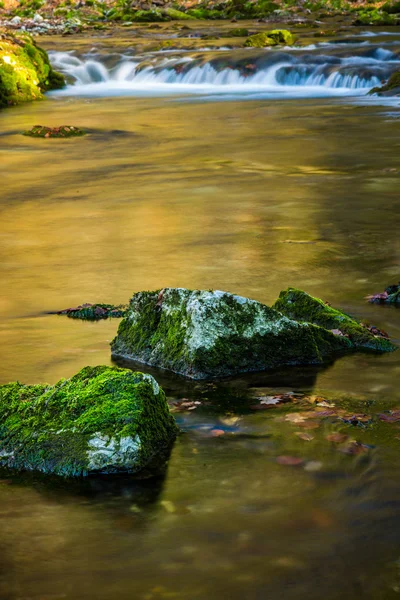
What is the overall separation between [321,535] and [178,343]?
235 cm

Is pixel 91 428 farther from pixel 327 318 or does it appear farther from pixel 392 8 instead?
pixel 392 8

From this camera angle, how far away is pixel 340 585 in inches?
167

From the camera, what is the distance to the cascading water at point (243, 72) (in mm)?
28875

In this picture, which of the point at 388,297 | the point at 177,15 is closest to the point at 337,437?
the point at 388,297

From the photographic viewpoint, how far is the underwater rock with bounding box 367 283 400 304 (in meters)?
8.33

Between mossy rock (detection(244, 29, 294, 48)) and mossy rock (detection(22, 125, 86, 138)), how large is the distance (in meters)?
17.1

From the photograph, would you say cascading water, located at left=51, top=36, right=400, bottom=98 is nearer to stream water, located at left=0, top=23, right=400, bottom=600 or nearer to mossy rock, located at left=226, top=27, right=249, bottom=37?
stream water, located at left=0, top=23, right=400, bottom=600

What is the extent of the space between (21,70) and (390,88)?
10.4 metres

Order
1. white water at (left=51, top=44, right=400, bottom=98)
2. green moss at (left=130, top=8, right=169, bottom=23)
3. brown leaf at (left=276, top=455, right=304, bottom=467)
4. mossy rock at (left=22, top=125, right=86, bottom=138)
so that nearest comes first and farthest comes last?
1. brown leaf at (left=276, top=455, right=304, bottom=467)
2. mossy rock at (left=22, top=125, right=86, bottom=138)
3. white water at (left=51, top=44, right=400, bottom=98)
4. green moss at (left=130, top=8, right=169, bottom=23)

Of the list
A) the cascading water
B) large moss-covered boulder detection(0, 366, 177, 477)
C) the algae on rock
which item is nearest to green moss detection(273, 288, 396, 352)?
the algae on rock

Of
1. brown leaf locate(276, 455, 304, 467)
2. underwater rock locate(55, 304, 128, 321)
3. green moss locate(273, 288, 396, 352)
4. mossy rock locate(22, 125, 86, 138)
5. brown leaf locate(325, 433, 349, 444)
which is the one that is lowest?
mossy rock locate(22, 125, 86, 138)

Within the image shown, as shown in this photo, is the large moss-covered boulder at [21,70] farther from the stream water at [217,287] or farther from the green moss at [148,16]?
the green moss at [148,16]

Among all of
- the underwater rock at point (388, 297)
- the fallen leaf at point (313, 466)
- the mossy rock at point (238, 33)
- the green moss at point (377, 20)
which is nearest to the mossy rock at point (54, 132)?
the underwater rock at point (388, 297)

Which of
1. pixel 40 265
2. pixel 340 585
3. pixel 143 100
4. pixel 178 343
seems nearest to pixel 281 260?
pixel 40 265
